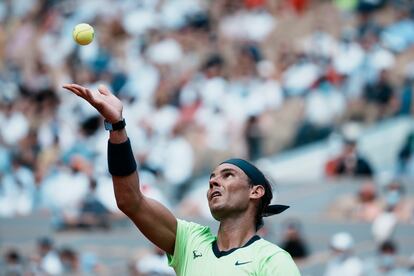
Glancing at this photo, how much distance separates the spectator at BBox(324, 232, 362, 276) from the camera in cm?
1245

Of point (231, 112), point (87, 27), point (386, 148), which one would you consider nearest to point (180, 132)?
point (231, 112)

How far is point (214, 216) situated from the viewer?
5.75 m

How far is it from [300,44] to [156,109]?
245 centimetres

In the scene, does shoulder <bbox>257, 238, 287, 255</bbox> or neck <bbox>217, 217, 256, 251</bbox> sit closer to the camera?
shoulder <bbox>257, 238, 287, 255</bbox>

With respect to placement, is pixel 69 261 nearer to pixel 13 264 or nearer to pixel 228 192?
pixel 13 264

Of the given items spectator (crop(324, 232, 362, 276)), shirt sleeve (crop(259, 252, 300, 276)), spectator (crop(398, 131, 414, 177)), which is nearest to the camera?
shirt sleeve (crop(259, 252, 300, 276))

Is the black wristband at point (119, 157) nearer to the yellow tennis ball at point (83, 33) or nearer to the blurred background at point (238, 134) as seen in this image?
the yellow tennis ball at point (83, 33)

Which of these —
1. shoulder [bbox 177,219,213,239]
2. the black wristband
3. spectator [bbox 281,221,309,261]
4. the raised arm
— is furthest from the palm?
spectator [bbox 281,221,309,261]

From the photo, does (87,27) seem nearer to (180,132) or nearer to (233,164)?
(233,164)

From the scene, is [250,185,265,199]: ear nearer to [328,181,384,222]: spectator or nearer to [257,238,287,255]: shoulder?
[257,238,287,255]: shoulder

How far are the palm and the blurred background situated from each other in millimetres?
6367

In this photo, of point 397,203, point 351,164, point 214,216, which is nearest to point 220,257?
point 214,216

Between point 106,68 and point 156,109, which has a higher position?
point 106,68

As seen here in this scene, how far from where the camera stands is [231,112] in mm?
16047
